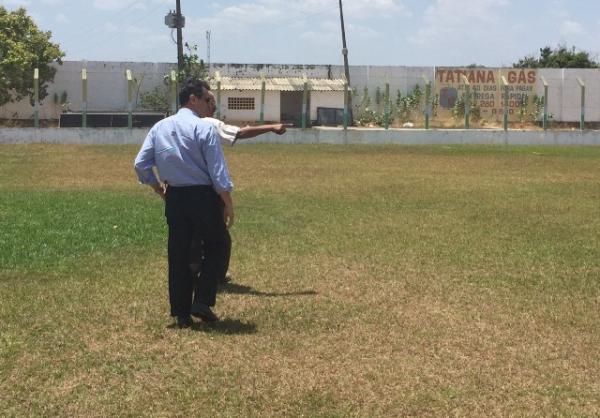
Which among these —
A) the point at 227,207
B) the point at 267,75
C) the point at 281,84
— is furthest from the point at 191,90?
the point at 267,75

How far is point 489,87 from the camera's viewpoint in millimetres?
39625

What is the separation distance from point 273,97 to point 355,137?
896cm

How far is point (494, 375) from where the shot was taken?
429cm

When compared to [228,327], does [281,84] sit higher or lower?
higher

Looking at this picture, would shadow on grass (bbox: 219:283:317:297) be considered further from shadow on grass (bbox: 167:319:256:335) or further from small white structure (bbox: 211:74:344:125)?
small white structure (bbox: 211:74:344:125)

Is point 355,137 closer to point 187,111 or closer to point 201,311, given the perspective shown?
point 187,111

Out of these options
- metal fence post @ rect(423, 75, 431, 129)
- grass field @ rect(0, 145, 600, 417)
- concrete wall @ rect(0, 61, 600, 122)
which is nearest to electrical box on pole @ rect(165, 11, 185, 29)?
concrete wall @ rect(0, 61, 600, 122)

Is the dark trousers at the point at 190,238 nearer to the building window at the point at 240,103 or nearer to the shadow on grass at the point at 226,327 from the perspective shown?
the shadow on grass at the point at 226,327

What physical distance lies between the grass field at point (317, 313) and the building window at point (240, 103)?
2589cm

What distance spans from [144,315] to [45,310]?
74 cm

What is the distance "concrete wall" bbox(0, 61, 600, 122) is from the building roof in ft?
1.88

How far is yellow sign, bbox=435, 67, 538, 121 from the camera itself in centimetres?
3931

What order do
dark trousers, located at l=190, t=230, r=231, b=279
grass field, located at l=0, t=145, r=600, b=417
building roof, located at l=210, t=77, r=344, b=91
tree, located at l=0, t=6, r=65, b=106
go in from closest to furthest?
grass field, located at l=0, t=145, r=600, b=417 → dark trousers, located at l=190, t=230, r=231, b=279 → tree, located at l=0, t=6, r=65, b=106 → building roof, located at l=210, t=77, r=344, b=91

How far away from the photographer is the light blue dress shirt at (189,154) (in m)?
5.00
